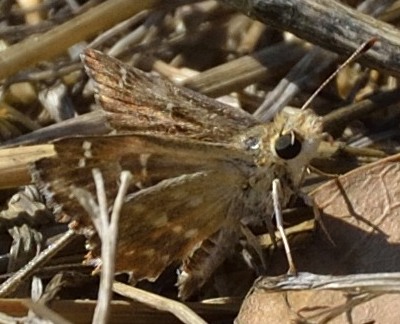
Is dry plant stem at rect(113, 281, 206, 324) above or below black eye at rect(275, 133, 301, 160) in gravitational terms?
below

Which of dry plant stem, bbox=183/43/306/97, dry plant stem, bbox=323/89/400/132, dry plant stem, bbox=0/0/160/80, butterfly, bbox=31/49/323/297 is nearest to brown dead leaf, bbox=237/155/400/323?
butterfly, bbox=31/49/323/297

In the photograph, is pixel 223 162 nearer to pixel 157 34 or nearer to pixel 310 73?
pixel 310 73

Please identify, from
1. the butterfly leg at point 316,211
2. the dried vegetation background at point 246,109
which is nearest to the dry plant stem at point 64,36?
the dried vegetation background at point 246,109

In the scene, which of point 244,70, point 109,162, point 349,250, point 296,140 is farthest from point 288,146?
point 244,70

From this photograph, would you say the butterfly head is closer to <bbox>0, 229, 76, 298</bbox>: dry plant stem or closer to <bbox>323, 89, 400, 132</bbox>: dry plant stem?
<bbox>323, 89, 400, 132</bbox>: dry plant stem

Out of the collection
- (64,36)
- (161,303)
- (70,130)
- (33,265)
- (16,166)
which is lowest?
(161,303)

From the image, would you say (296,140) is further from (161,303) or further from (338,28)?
(161,303)

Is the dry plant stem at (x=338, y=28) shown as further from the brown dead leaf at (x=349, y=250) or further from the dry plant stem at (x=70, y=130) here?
the dry plant stem at (x=70, y=130)
